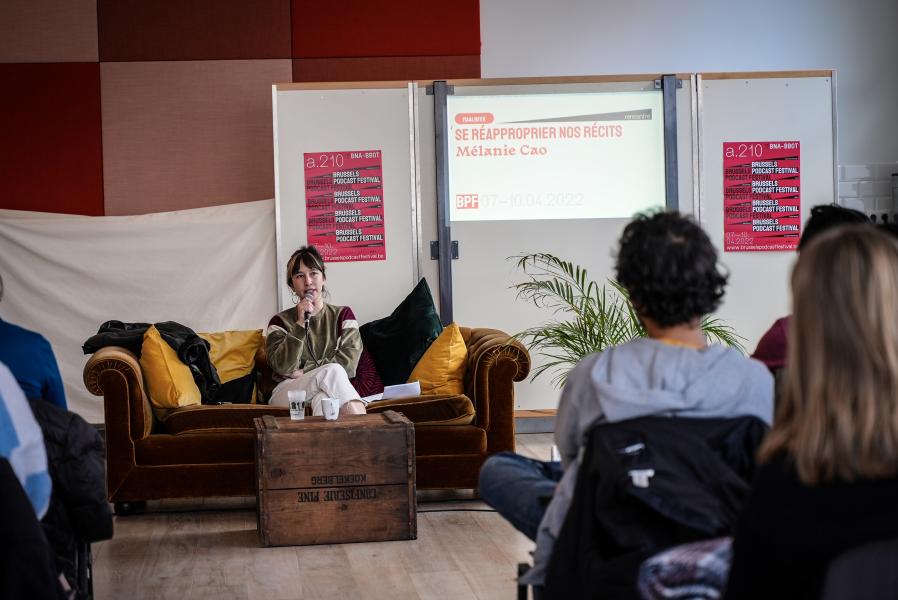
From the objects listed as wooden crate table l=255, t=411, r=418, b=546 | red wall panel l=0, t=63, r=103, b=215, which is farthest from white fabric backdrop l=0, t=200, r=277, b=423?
wooden crate table l=255, t=411, r=418, b=546

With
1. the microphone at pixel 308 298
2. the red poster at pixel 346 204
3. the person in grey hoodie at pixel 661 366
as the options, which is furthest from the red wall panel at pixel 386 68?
the person in grey hoodie at pixel 661 366

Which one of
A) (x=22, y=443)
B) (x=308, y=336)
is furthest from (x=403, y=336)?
(x=22, y=443)

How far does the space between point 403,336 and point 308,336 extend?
0.58 metres

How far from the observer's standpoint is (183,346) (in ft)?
15.5

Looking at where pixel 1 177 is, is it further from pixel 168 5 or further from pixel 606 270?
pixel 606 270

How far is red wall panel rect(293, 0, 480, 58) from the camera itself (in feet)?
21.6

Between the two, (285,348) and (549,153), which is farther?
(549,153)

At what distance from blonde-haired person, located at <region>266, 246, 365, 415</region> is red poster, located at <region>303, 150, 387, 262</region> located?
0.97 metres

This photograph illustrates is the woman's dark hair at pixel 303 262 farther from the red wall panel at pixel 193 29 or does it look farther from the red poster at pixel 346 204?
the red wall panel at pixel 193 29

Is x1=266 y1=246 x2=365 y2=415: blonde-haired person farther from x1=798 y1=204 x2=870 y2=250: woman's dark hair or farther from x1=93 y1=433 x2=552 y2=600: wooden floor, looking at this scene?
x1=798 y1=204 x2=870 y2=250: woman's dark hair

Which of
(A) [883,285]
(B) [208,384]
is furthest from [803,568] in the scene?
(B) [208,384]

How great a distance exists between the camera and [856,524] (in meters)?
1.15

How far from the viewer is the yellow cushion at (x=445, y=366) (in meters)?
4.70

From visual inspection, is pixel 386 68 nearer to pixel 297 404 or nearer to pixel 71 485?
pixel 297 404
